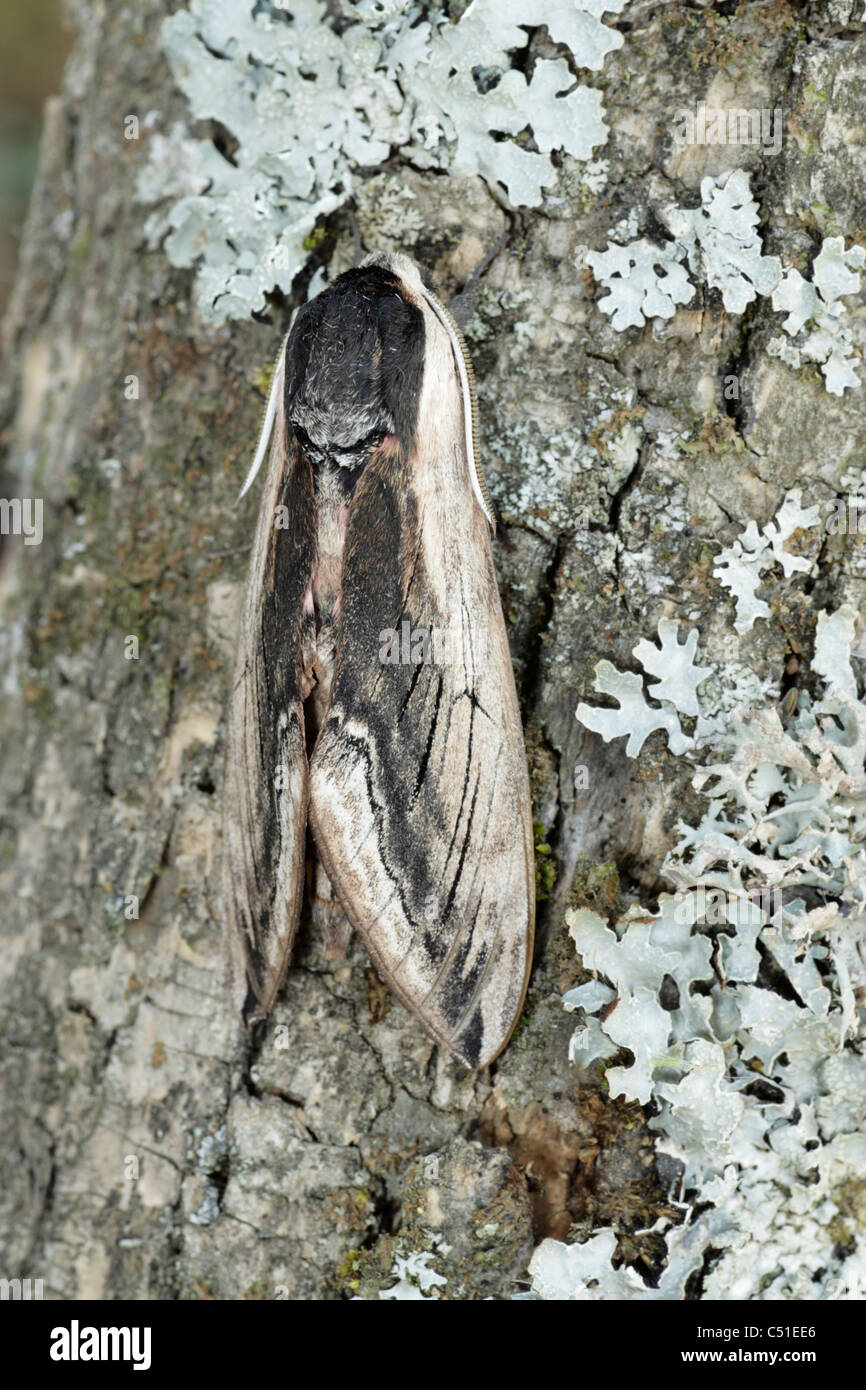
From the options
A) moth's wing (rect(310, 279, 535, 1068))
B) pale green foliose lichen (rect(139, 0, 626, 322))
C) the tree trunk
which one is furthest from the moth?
pale green foliose lichen (rect(139, 0, 626, 322))

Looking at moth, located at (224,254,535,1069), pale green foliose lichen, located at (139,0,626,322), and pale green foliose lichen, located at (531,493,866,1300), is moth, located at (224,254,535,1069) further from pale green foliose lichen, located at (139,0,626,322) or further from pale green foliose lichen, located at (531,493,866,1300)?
pale green foliose lichen, located at (139,0,626,322)

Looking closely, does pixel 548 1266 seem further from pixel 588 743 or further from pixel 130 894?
pixel 130 894

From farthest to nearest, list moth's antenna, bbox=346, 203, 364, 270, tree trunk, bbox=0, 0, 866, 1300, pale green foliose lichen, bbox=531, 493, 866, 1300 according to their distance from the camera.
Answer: moth's antenna, bbox=346, 203, 364, 270 → tree trunk, bbox=0, 0, 866, 1300 → pale green foliose lichen, bbox=531, 493, 866, 1300

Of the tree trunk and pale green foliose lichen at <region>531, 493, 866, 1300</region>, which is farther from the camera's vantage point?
the tree trunk

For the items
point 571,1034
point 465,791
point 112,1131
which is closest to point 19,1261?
point 112,1131

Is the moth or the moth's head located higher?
the moth's head

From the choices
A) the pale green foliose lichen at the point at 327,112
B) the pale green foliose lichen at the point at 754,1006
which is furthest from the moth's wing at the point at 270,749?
the pale green foliose lichen at the point at 754,1006

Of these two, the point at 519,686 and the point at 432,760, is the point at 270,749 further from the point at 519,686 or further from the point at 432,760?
the point at 519,686
